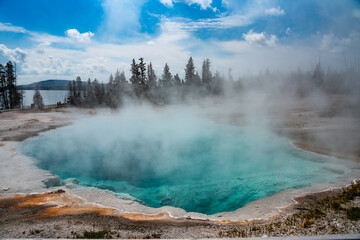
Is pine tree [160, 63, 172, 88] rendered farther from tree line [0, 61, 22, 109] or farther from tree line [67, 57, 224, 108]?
tree line [0, 61, 22, 109]

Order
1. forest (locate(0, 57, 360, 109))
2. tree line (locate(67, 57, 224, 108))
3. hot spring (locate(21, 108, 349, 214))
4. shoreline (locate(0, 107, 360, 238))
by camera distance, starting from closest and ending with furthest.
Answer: shoreline (locate(0, 107, 360, 238)), hot spring (locate(21, 108, 349, 214)), forest (locate(0, 57, 360, 109)), tree line (locate(67, 57, 224, 108))

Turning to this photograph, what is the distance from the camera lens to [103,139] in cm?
1530

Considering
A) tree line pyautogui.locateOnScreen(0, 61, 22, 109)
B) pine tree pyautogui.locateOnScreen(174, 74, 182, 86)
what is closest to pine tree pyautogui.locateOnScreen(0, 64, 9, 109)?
tree line pyautogui.locateOnScreen(0, 61, 22, 109)

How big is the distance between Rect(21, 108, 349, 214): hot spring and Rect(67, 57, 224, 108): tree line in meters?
22.3

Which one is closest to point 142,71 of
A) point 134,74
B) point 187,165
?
point 134,74

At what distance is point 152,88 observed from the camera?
1585 inches

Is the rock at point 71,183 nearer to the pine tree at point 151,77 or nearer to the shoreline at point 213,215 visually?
the shoreline at point 213,215

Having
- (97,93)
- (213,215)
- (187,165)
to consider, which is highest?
Answer: (97,93)

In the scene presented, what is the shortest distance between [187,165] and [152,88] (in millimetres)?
31566

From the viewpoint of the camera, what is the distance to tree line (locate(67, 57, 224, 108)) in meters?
38.6

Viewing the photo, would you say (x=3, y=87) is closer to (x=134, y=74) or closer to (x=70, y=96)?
(x=70, y=96)

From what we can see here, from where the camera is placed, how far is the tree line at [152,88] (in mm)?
38562

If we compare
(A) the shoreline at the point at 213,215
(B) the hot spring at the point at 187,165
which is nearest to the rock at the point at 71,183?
(B) the hot spring at the point at 187,165

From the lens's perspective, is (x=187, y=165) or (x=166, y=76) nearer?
(x=187, y=165)
